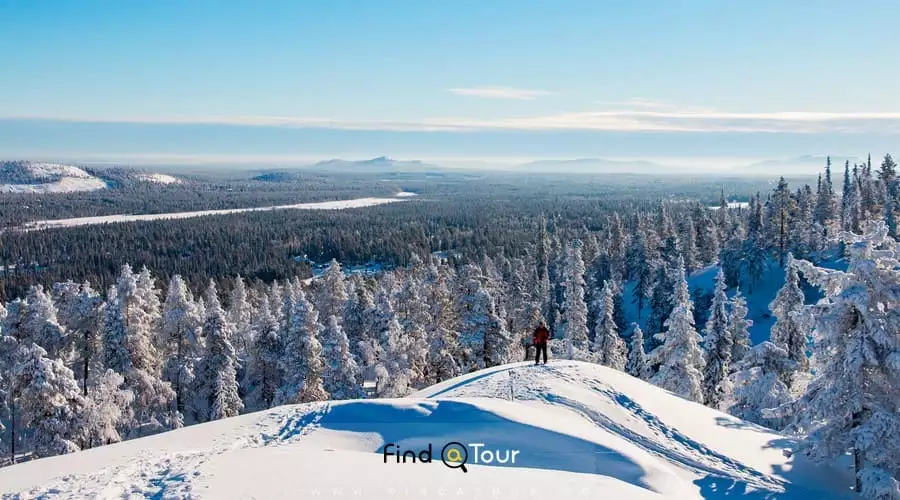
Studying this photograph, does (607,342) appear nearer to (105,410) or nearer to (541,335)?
(541,335)

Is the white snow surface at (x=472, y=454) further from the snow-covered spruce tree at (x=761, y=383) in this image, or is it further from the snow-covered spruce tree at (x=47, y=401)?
the snow-covered spruce tree at (x=47, y=401)

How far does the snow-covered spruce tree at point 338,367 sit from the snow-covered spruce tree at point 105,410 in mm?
10623

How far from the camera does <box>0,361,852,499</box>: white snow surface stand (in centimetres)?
1077

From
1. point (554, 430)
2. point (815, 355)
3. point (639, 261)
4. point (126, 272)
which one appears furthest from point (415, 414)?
point (639, 261)

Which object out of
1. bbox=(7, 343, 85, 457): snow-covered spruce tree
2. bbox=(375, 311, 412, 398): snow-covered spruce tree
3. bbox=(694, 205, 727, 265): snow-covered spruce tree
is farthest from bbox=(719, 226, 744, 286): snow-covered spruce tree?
bbox=(7, 343, 85, 457): snow-covered spruce tree

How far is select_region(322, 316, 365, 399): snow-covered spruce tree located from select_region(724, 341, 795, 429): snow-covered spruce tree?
21.7 meters

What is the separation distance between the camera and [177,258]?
134875mm

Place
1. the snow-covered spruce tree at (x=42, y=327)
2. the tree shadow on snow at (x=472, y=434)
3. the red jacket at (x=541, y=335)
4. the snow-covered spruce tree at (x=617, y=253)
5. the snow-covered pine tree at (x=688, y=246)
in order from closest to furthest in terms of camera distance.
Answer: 1. the tree shadow on snow at (x=472, y=434)
2. the red jacket at (x=541, y=335)
3. the snow-covered spruce tree at (x=42, y=327)
4. the snow-covered pine tree at (x=688, y=246)
5. the snow-covered spruce tree at (x=617, y=253)

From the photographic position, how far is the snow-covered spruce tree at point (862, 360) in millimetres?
15844

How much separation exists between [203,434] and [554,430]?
28.8 ft

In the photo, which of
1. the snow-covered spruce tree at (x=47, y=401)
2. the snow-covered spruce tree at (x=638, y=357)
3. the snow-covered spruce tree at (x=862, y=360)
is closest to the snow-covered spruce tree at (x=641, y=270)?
the snow-covered spruce tree at (x=638, y=357)

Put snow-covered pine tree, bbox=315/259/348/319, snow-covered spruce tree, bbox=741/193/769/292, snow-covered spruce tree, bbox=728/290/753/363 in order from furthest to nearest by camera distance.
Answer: snow-covered spruce tree, bbox=741/193/769/292
snow-covered pine tree, bbox=315/259/348/319
snow-covered spruce tree, bbox=728/290/753/363

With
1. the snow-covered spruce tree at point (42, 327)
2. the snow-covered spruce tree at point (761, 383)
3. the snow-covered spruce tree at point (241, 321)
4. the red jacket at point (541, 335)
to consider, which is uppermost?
the red jacket at point (541, 335)

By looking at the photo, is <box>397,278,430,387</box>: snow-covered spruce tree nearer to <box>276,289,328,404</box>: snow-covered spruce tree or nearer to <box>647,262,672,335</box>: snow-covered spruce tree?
<box>276,289,328,404</box>: snow-covered spruce tree
